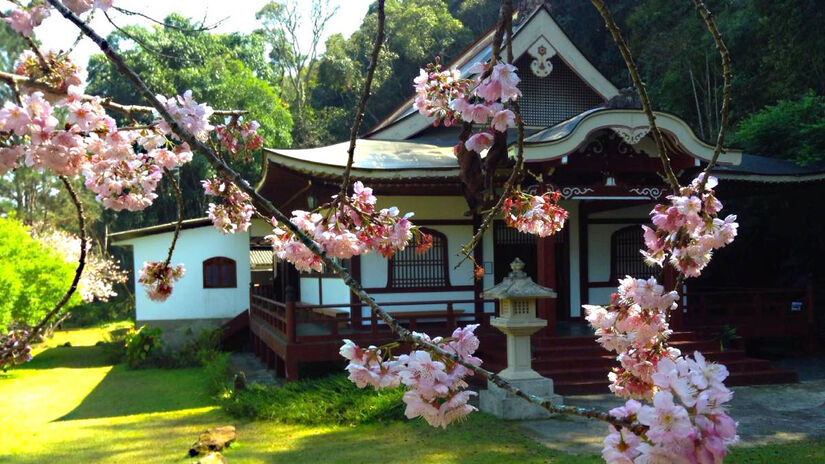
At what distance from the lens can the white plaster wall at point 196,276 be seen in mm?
16469

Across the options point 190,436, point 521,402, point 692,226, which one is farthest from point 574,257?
point 692,226

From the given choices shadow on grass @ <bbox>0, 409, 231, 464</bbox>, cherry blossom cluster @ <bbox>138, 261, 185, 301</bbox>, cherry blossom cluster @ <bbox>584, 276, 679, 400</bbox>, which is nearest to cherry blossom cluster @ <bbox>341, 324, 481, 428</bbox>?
cherry blossom cluster @ <bbox>584, 276, 679, 400</bbox>

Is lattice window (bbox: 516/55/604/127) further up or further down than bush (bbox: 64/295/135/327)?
further up

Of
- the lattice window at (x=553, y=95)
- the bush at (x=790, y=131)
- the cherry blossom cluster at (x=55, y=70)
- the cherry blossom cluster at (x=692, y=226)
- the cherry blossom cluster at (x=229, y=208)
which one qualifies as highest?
the lattice window at (x=553, y=95)

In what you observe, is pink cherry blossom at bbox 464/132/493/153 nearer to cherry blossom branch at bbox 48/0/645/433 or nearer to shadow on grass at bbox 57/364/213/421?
cherry blossom branch at bbox 48/0/645/433

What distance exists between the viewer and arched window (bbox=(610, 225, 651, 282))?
12742 mm

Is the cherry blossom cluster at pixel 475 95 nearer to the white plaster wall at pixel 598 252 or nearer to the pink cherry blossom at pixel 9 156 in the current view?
the pink cherry blossom at pixel 9 156

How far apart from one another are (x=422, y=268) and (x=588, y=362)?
319cm

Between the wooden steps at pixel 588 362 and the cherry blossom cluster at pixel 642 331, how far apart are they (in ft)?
21.8

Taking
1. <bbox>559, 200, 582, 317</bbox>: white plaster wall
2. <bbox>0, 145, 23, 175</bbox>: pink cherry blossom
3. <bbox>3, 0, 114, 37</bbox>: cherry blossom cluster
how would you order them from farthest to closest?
<bbox>559, 200, 582, 317</bbox>: white plaster wall < <bbox>3, 0, 114, 37</bbox>: cherry blossom cluster < <bbox>0, 145, 23, 175</bbox>: pink cherry blossom

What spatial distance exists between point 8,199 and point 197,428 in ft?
77.1

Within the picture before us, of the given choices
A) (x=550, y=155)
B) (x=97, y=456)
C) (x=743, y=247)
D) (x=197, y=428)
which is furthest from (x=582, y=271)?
(x=97, y=456)

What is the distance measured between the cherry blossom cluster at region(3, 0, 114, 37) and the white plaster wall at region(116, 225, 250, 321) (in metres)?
14.5

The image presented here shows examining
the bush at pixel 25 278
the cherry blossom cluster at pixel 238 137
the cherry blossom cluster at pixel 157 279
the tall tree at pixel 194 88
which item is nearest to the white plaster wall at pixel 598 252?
the cherry blossom cluster at pixel 238 137
